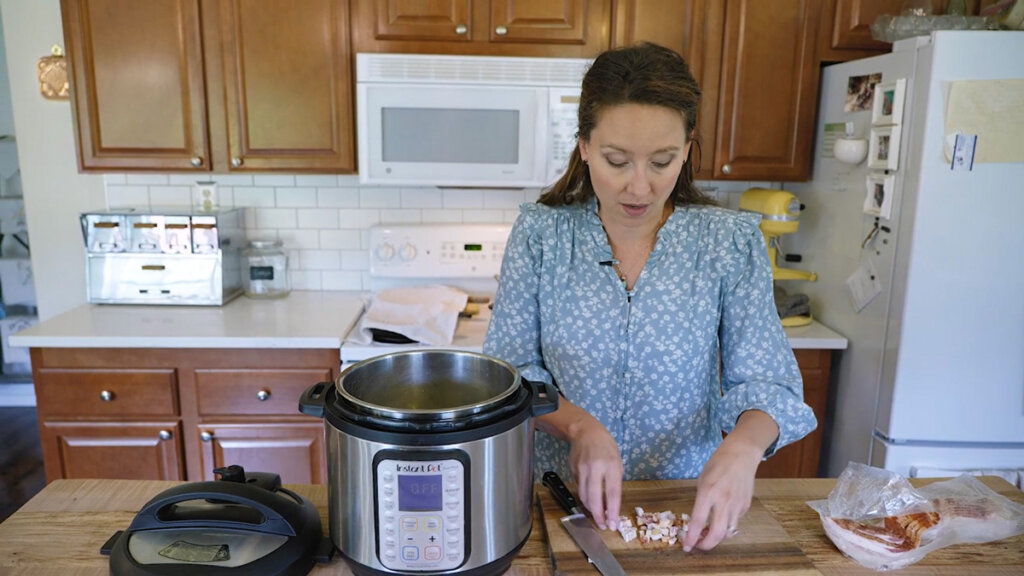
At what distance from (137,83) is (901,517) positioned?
7.57 ft

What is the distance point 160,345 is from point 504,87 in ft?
4.20

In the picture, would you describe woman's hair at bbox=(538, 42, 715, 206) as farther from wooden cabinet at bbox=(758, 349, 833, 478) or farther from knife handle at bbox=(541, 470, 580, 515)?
wooden cabinet at bbox=(758, 349, 833, 478)

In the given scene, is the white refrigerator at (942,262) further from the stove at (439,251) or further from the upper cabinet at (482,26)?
the stove at (439,251)

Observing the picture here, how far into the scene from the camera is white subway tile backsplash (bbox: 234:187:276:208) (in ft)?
8.38

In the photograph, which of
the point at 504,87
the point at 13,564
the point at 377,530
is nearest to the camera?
the point at 377,530

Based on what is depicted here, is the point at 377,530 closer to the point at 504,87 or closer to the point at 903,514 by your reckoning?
the point at 903,514

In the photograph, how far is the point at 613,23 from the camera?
2189 millimetres

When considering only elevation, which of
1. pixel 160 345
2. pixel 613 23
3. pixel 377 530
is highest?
pixel 613 23

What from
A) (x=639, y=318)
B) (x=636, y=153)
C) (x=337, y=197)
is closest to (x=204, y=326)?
(x=337, y=197)

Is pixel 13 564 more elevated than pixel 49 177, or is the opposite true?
pixel 49 177

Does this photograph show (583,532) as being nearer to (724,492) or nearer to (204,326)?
(724,492)

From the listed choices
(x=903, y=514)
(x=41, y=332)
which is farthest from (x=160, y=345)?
(x=903, y=514)

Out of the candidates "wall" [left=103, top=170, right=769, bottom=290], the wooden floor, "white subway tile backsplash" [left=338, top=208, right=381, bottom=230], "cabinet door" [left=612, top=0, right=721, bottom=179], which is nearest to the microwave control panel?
"cabinet door" [left=612, top=0, right=721, bottom=179]

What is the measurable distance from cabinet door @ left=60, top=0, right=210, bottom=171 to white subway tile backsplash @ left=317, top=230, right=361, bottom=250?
1.63 ft
